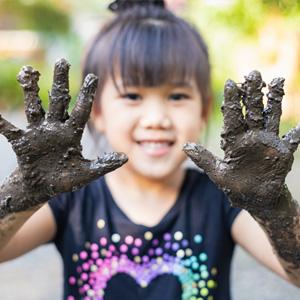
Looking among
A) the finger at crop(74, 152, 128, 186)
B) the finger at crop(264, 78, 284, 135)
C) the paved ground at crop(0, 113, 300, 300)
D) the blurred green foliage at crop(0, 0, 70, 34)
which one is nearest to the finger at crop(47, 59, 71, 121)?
the finger at crop(74, 152, 128, 186)

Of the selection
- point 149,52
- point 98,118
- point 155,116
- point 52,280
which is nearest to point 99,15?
point 52,280

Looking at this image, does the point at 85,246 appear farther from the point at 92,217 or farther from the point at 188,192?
the point at 188,192

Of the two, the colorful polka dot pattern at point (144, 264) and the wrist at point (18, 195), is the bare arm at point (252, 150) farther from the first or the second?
the colorful polka dot pattern at point (144, 264)

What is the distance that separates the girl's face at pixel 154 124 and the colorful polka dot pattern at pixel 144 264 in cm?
20

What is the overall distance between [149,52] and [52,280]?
1645mm

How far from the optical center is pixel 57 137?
47.8 inches

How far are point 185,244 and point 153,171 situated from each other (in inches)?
9.0

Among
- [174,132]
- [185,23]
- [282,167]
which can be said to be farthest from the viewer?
[185,23]

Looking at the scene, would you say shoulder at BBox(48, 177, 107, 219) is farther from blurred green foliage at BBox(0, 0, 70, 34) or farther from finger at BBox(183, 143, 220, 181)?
blurred green foliage at BBox(0, 0, 70, 34)

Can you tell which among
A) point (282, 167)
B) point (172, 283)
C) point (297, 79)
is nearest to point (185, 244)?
point (172, 283)

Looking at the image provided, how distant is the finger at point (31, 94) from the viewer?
1.19 meters

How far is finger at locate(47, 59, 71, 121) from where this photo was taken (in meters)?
1.20

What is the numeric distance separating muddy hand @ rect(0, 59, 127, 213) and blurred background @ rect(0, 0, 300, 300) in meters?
1.03

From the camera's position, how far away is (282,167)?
119cm
